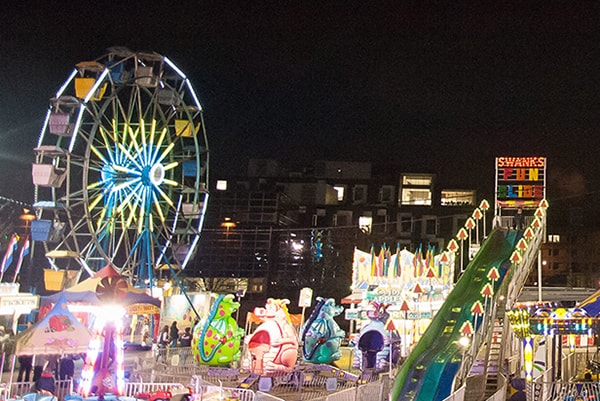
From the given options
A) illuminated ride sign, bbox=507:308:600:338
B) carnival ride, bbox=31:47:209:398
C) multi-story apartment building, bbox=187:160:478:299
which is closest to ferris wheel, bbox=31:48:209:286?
carnival ride, bbox=31:47:209:398

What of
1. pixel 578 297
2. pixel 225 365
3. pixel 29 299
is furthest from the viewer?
pixel 578 297

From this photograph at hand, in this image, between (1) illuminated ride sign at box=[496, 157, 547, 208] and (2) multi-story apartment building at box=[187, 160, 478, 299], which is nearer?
(1) illuminated ride sign at box=[496, 157, 547, 208]

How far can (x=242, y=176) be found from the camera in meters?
71.8

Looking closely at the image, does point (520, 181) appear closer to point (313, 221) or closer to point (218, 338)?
point (218, 338)

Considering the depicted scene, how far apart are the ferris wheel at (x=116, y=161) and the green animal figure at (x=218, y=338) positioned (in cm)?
655

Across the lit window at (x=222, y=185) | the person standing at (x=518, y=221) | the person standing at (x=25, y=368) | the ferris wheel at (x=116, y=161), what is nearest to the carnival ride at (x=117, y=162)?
the ferris wheel at (x=116, y=161)

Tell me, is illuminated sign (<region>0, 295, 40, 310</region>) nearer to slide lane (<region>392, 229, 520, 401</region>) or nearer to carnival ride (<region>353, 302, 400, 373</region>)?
slide lane (<region>392, 229, 520, 401</region>)

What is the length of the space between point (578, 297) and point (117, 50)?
27.1 metres

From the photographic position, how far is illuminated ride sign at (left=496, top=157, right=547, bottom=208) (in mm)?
33438

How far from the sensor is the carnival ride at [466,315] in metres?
19.9

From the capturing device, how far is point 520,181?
111 ft

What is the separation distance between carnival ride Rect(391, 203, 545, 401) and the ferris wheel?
40.7ft

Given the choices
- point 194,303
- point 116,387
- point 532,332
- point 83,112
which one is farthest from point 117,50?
point 532,332

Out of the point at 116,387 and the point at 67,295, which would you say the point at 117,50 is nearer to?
the point at 67,295
